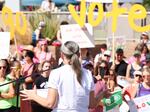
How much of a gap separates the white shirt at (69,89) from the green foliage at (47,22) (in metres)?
10.3

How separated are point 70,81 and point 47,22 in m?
11.0

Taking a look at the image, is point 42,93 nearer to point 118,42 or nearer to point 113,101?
point 113,101

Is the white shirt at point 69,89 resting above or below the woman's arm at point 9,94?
above

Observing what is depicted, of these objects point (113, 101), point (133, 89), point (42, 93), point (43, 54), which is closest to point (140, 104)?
point (113, 101)

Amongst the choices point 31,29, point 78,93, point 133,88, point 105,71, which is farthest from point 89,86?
point 31,29

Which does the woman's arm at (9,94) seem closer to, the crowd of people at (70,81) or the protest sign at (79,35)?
the crowd of people at (70,81)

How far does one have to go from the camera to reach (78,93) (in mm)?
6223

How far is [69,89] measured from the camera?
6.20 meters

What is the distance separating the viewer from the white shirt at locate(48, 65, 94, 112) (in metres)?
6.17

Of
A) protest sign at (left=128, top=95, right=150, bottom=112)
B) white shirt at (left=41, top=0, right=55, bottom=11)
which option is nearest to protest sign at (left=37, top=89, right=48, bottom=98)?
protest sign at (left=128, top=95, right=150, bottom=112)

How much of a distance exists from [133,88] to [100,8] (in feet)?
15.1

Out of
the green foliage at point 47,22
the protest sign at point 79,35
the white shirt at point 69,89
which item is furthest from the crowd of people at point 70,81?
the green foliage at point 47,22

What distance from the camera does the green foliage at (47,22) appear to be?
54.5 ft

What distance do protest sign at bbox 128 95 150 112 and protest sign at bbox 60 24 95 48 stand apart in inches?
149
